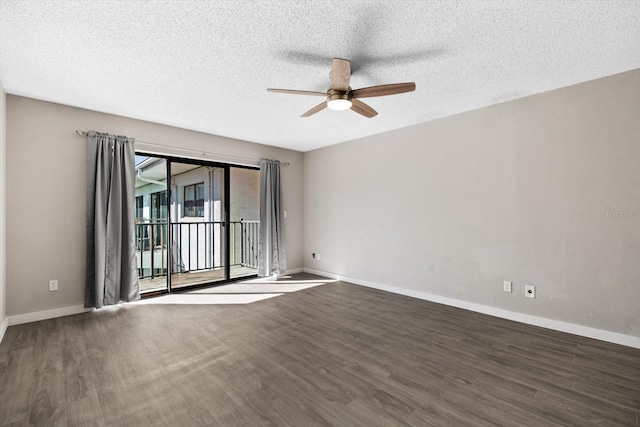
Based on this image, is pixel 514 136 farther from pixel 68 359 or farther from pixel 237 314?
pixel 68 359

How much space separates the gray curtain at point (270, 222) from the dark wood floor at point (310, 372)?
2019mm

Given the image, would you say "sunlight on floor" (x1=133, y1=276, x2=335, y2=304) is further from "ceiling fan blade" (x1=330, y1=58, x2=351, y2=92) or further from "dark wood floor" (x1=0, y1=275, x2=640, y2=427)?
"ceiling fan blade" (x1=330, y1=58, x2=351, y2=92)

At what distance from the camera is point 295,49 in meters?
2.33

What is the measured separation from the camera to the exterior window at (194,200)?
5770mm

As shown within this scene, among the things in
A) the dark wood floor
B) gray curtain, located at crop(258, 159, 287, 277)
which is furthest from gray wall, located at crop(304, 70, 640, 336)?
gray curtain, located at crop(258, 159, 287, 277)

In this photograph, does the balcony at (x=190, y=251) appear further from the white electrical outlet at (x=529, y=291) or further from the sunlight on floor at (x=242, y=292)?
the white electrical outlet at (x=529, y=291)

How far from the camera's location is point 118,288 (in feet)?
12.3

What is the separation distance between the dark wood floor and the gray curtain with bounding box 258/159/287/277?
2019 mm

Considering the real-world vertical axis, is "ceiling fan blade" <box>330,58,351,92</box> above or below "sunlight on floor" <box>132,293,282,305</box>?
above

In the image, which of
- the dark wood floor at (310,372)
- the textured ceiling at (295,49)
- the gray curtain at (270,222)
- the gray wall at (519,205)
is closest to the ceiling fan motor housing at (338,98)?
the textured ceiling at (295,49)

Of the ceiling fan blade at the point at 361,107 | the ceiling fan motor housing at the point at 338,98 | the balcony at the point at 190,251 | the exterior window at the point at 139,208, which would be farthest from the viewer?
the balcony at the point at 190,251

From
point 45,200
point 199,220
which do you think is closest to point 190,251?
point 199,220

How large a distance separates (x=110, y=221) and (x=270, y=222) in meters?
2.45

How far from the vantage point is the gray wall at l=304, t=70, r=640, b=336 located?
272 centimetres
